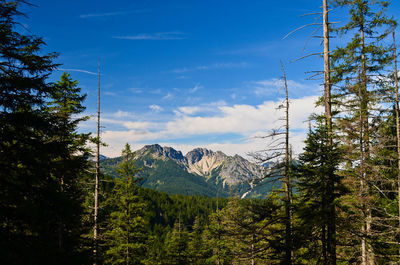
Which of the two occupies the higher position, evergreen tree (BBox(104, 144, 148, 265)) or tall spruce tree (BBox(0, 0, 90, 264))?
tall spruce tree (BBox(0, 0, 90, 264))

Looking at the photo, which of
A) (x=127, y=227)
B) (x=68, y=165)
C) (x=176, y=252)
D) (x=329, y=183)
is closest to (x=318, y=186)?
(x=329, y=183)

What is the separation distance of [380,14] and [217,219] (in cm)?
2917

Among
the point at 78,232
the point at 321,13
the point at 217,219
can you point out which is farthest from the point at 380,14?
the point at 217,219

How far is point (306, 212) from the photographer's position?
909cm

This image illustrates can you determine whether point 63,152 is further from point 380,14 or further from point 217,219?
point 217,219

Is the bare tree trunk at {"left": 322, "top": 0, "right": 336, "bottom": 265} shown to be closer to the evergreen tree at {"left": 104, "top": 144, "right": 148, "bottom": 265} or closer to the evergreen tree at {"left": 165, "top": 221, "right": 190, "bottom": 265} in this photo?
the evergreen tree at {"left": 104, "top": 144, "right": 148, "bottom": 265}

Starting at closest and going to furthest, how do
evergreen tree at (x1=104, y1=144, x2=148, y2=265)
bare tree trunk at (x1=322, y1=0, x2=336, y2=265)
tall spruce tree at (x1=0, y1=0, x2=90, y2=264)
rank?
tall spruce tree at (x1=0, y1=0, x2=90, y2=264) → bare tree trunk at (x1=322, y1=0, x2=336, y2=265) → evergreen tree at (x1=104, y1=144, x2=148, y2=265)

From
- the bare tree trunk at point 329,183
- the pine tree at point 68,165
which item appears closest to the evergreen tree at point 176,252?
the pine tree at point 68,165

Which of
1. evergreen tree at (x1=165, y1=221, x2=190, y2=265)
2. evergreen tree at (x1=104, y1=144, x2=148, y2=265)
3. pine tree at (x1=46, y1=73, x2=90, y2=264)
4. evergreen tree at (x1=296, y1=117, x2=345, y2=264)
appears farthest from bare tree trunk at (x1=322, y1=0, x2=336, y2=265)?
evergreen tree at (x1=165, y1=221, x2=190, y2=265)

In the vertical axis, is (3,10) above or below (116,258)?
above

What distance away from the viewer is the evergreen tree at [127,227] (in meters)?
19.7

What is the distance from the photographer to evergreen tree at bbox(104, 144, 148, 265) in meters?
19.7

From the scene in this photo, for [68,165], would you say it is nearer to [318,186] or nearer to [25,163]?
[25,163]

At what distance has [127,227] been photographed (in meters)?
20.0
